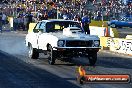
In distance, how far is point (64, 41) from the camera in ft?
44.4

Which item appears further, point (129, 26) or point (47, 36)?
point (129, 26)

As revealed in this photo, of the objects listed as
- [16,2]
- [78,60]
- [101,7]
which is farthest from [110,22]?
[78,60]

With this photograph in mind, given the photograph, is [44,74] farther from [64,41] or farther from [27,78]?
[64,41]

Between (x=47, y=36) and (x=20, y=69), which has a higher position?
(x=47, y=36)

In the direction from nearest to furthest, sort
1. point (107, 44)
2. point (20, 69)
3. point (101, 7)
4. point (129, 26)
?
point (20, 69)
point (107, 44)
point (101, 7)
point (129, 26)

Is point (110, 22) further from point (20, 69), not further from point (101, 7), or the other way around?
point (20, 69)

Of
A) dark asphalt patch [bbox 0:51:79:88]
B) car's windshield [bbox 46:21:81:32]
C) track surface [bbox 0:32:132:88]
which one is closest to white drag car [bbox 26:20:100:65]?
car's windshield [bbox 46:21:81:32]

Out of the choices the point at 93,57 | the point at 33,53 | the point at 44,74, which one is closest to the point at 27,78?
the point at 44,74

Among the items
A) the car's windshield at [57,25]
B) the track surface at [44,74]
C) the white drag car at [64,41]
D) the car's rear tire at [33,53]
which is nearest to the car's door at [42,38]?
the white drag car at [64,41]

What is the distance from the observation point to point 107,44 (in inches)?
877

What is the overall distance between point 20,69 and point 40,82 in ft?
9.27

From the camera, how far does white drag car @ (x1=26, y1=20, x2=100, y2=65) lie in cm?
1358

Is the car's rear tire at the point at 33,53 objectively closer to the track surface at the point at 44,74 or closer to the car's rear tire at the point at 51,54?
the track surface at the point at 44,74

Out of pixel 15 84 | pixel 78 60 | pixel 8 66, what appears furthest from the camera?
pixel 78 60
